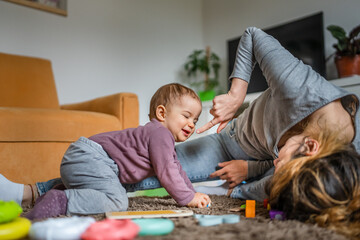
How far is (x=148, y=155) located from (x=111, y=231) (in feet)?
1.58

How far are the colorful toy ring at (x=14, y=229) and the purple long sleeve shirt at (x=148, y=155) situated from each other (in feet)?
1.32

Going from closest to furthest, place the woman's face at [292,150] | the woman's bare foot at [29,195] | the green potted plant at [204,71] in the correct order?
the woman's face at [292,150], the woman's bare foot at [29,195], the green potted plant at [204,71]

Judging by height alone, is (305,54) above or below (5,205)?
above

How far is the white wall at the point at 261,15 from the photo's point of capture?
2695 millimetres

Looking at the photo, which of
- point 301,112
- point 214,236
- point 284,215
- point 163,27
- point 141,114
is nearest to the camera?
point 214,236

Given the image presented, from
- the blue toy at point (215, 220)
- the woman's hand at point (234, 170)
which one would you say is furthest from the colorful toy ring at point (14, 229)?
the woman's hand at point (234, 170)

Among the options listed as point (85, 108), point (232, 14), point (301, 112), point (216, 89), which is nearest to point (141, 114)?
point (216, 89)

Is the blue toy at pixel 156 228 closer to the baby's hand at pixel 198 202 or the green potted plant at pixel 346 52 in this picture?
the baby's hand at pixel 198 202

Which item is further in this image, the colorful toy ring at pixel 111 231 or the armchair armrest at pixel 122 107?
the armchair armrest at pixel 122 107

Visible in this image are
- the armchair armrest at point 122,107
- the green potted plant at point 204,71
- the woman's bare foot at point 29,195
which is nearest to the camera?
the woman's bare foot at point 29,195

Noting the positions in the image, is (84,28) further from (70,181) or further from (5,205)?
(5,205)

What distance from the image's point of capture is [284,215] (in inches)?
32.3

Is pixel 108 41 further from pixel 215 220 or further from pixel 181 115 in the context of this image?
pixel 215 220

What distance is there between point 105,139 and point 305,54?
2.14 m
